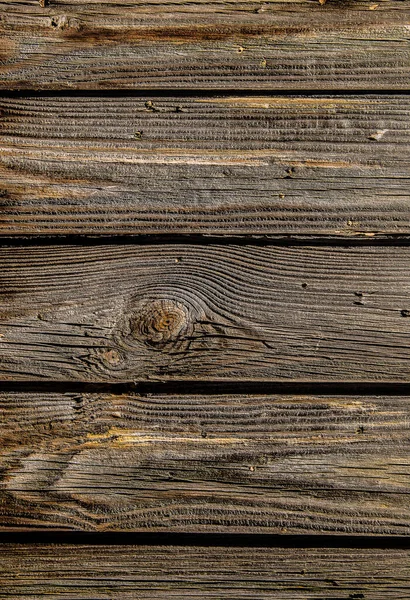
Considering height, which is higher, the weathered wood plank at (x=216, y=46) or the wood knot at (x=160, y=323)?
the weathered wood plank at (x=216, y=46)

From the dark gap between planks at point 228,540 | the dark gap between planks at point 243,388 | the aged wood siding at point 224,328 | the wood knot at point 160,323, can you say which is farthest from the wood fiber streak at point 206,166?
the dark gap between planks at point 228,540

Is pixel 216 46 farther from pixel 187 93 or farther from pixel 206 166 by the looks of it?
pixel 206 166

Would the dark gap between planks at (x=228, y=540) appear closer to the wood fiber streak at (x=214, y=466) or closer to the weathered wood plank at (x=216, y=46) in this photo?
the wood fiber streak at (x=214, y=466)

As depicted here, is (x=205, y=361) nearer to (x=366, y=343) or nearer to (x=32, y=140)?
(x=366, y=343)

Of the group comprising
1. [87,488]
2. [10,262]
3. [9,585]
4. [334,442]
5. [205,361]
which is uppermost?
[10,262]

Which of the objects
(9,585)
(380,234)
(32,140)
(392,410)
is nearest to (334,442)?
(392,410)

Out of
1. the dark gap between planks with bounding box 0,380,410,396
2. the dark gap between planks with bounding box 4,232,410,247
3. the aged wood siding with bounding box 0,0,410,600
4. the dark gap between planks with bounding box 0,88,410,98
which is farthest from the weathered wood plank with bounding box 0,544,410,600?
the dark gap between planks with bounding box 0,88,410,98
